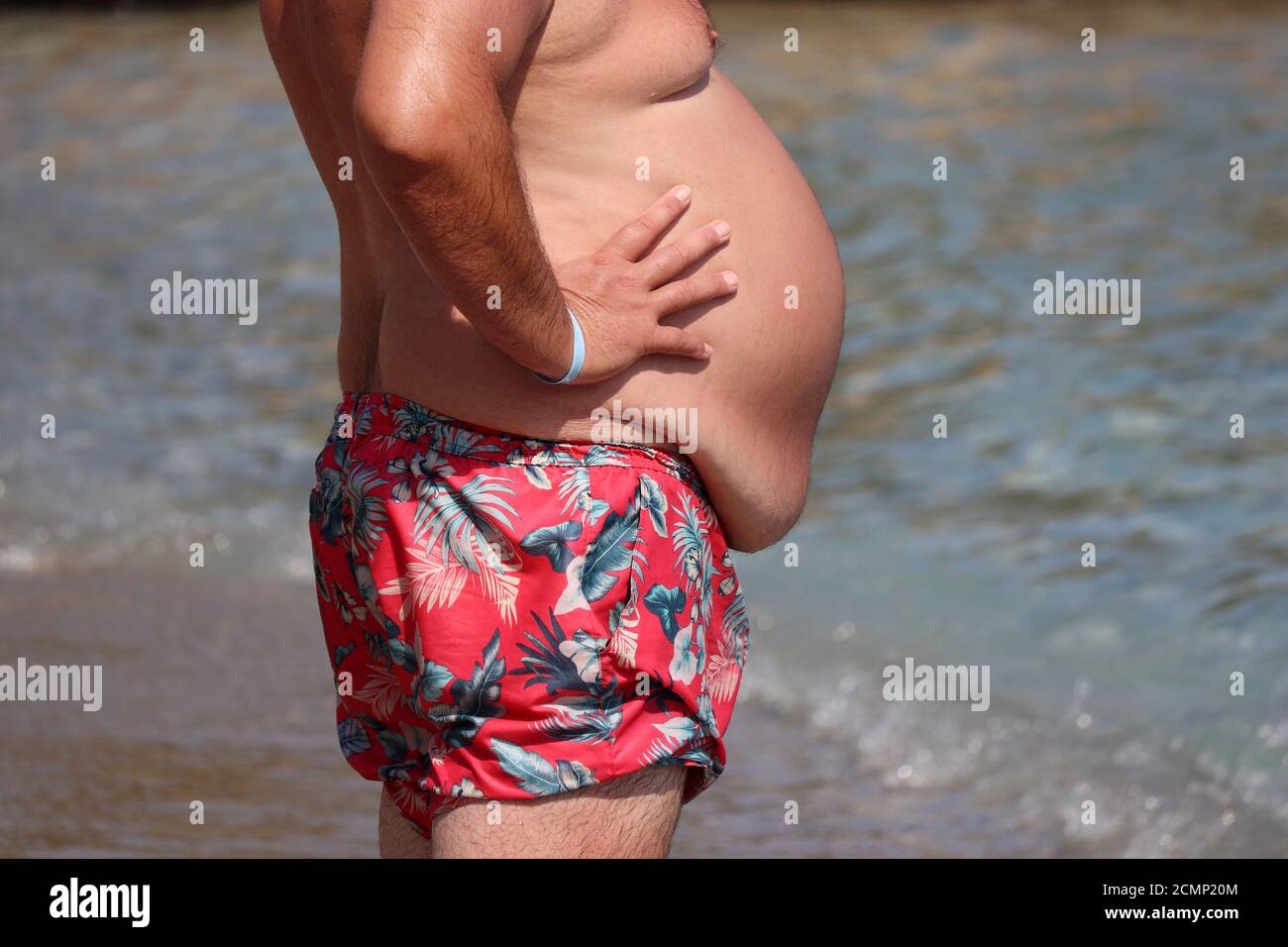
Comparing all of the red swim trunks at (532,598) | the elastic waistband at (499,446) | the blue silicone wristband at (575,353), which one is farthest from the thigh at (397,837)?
the blue silicone wristband at (575,353)

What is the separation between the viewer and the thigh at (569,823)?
62.0 inches

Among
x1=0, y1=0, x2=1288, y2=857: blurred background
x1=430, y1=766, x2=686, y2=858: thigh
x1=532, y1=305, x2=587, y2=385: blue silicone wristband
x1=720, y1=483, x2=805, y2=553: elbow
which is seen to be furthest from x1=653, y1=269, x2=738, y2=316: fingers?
x1=0, y1=0, x2=1288, y2=857: blurred background

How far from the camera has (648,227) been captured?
5.50 ft

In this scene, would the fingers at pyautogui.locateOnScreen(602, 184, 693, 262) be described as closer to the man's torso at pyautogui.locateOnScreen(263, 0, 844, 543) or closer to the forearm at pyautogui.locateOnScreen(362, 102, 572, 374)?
the man's torso at pyautogui.locateOnScreen(263, 0, 844, 543)

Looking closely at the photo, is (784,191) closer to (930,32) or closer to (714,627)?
(714,627)

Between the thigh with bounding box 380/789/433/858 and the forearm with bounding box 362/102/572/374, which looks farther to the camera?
the thigh with bounding box 380/789/433/858

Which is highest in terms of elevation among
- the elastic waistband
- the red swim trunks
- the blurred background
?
the elastic waistband

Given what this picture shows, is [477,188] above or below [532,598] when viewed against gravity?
above

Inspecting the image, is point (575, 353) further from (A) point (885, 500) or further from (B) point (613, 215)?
(A) point (885, 500)

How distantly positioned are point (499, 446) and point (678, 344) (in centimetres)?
22

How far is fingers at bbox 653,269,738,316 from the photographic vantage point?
1.66 m

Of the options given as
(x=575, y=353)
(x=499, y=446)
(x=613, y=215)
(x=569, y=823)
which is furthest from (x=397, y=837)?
(x=613, y=215)

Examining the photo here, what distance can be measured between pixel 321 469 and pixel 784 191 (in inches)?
24.9
